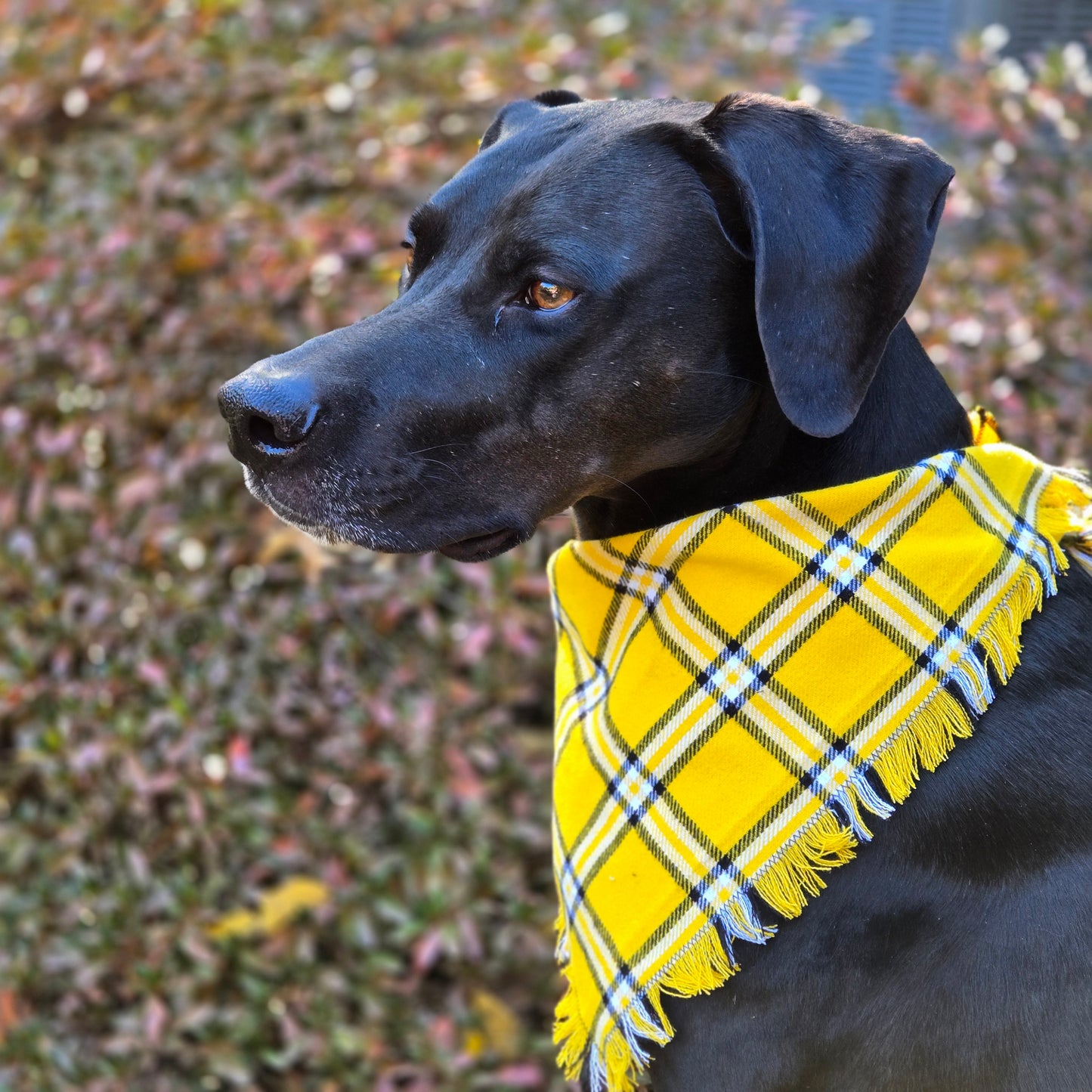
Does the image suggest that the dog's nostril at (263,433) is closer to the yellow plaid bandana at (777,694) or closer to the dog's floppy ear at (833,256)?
the yellow plaid bandana at (777,694)

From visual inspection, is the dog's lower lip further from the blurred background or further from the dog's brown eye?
the blurred background

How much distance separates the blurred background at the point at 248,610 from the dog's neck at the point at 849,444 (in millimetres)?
1410

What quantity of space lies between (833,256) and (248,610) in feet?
Result: 7.16

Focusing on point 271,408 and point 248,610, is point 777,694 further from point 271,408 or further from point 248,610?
point 248,610

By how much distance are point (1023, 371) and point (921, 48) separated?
288cm

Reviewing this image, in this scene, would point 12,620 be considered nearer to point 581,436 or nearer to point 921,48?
point 581,436

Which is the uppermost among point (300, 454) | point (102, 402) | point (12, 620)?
point (300, 454)

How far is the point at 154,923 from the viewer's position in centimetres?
336

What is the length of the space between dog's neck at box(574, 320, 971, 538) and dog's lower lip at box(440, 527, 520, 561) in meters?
0.24

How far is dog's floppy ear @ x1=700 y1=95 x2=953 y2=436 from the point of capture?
170 centimetres

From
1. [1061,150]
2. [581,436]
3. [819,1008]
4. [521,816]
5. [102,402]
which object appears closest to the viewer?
[819,1008]

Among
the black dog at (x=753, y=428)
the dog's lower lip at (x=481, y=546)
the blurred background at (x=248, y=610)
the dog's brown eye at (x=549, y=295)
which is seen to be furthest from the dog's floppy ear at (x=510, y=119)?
the blurred background at (x=248, y=610)

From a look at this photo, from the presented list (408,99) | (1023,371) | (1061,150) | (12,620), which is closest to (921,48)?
(1061,150)

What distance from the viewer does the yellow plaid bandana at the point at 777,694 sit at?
5.75 feet
